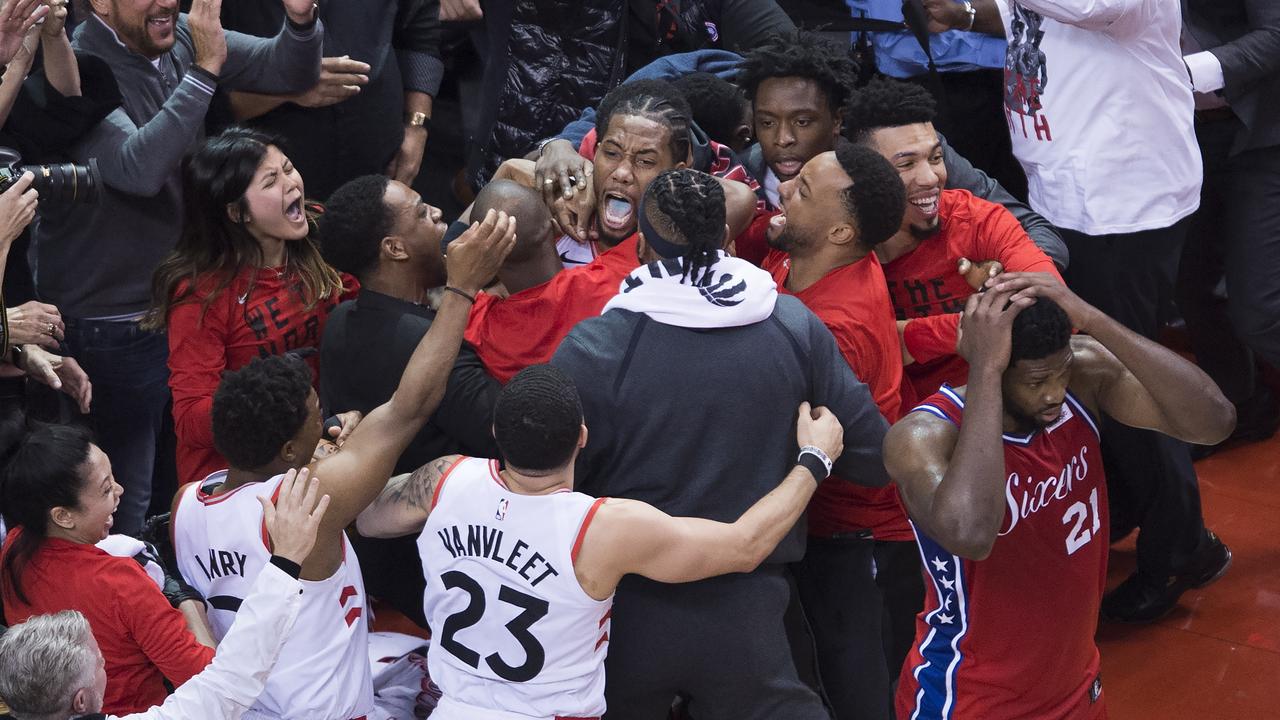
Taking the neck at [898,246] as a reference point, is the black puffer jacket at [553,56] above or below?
above

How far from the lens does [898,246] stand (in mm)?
4164

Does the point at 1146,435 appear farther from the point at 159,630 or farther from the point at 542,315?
the point at 159,630

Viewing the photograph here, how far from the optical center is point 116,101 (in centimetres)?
431

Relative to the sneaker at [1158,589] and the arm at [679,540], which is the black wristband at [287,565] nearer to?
the arm at [679,540]

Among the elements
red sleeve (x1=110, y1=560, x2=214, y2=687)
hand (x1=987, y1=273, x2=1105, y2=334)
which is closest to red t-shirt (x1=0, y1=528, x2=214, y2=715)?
red sleeve (x1=110, y1=560, x2=214, y2=687)

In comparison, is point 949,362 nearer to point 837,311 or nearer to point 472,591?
point 837,311

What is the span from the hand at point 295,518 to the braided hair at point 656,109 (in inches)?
60.3

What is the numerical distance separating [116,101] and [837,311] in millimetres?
2357

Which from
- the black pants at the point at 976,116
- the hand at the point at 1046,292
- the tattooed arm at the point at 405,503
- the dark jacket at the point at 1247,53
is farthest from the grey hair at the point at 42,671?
the dark jacket at the point at 1247,53

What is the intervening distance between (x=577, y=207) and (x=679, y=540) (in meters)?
1.37

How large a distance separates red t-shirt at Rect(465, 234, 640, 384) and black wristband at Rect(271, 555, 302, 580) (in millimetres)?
782

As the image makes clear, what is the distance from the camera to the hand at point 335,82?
4.95 meters

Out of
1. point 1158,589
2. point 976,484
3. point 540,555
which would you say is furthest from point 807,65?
point 1158,589

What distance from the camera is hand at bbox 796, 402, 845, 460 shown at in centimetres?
325
